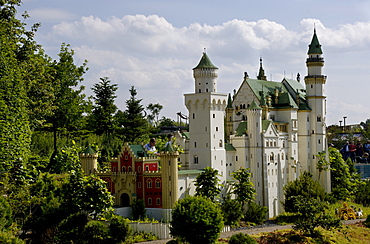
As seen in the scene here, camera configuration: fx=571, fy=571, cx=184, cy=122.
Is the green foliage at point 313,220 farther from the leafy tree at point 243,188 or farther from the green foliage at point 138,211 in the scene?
the green foliage at point 138,211

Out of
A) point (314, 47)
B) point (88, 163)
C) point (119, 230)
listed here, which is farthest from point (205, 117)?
point (314, 47)

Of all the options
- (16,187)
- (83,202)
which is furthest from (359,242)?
(16,187)

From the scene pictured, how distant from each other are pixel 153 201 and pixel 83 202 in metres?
10.6

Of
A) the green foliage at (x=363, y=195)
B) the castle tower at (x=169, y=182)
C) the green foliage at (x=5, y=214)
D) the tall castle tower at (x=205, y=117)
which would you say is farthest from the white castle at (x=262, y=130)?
the green foliage at (x=5, y=214)

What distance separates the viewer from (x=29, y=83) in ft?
195

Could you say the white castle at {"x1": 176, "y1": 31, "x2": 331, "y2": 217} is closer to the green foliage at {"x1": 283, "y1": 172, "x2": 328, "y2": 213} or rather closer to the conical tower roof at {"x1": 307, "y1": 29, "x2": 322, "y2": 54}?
the conical tower roof at {"x1": 307, "y1": 29, "x2": 322, "y2": 54}

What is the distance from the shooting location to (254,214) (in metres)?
67.6

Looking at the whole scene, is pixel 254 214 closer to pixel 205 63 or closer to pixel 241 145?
pixel 241 145

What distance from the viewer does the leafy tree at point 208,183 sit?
61344 millimetres

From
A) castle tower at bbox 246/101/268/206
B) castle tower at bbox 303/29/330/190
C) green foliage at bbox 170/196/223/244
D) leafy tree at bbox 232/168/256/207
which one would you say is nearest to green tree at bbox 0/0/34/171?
green foliage at bbox 170/196/223/244

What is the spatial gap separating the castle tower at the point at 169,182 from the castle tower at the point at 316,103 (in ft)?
122

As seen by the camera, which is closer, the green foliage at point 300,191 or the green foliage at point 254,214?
the green foliage at point 254,214

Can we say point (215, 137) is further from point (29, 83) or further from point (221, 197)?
point (29, 83)

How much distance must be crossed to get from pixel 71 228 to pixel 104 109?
45837mm
